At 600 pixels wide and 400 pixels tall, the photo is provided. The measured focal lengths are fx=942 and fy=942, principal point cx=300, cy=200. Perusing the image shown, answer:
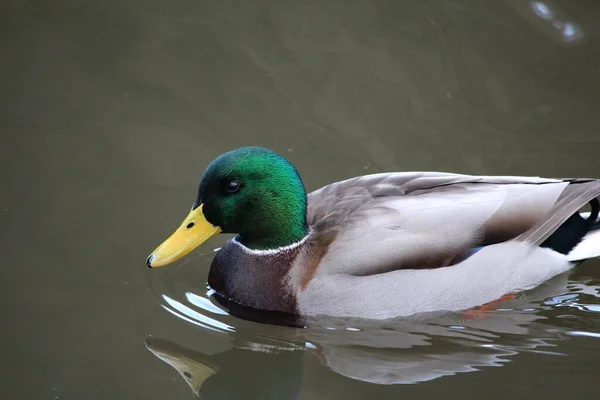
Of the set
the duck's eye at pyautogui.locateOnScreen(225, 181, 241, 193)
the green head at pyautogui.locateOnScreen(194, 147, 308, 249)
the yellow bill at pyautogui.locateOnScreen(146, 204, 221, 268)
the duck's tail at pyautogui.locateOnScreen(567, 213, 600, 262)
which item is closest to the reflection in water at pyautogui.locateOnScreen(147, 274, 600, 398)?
the duck's tail at pyautogui.locateOnScreen(567, 213, 600, 262)

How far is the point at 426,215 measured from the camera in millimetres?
5285

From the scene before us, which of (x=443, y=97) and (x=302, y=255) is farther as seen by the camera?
(x=443, y=97)

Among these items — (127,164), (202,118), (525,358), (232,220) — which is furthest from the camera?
(202,118)

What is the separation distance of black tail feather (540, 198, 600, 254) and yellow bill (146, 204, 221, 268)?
6.60 feet

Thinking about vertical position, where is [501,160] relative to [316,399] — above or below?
above

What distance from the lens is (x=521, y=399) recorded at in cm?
457

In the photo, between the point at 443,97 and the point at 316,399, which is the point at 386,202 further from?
the point at 443,97

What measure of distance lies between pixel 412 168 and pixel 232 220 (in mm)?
2079

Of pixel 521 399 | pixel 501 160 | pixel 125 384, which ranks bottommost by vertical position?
pixel 125 384

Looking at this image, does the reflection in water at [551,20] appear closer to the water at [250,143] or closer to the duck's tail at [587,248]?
the water at [250,143]

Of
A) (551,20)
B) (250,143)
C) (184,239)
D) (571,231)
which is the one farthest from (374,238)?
(551,20)

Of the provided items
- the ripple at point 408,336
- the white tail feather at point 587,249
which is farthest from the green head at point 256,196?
the white tail feather at point 587,249

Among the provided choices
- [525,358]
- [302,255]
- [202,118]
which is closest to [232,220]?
[302,255]

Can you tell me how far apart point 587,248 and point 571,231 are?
5.6 inches
